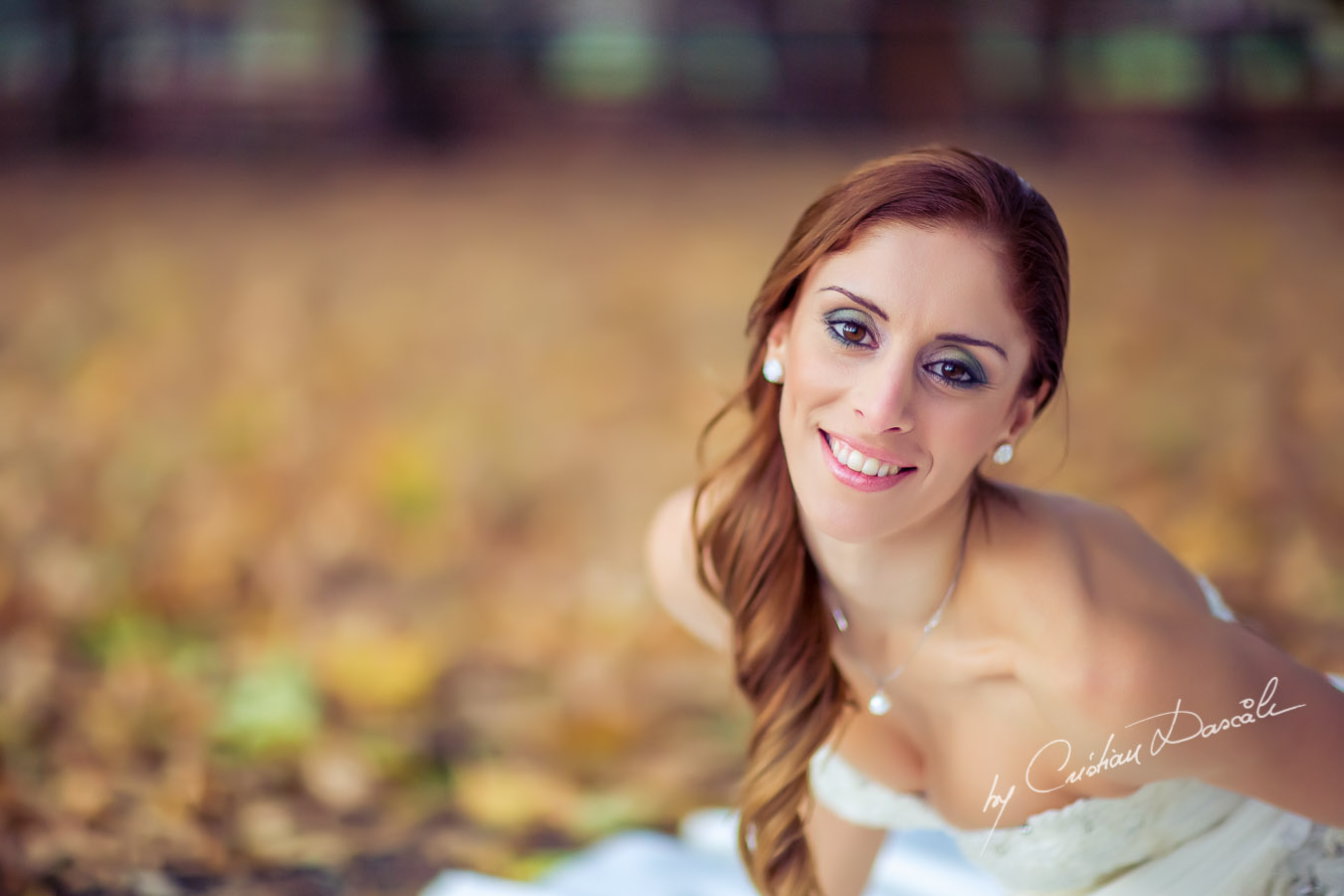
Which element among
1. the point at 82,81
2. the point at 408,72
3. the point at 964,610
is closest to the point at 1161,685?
the point at 964,610

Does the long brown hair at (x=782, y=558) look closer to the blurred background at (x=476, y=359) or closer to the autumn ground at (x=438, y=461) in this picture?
the autumn ground at (x=438, y=461)

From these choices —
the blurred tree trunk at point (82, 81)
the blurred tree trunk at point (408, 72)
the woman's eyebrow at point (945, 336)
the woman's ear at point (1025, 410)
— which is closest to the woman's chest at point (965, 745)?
the woman's ear at point (1025, 410)

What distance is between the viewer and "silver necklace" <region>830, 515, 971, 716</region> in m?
1.26

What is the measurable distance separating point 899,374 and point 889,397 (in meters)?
0.02

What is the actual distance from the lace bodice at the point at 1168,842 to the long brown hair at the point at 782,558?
233 mm

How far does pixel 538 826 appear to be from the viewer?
2.32m

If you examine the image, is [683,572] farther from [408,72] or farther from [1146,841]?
[408,72]

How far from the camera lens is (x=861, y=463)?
1111 mm

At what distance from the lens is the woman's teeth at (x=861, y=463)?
43.6 inches

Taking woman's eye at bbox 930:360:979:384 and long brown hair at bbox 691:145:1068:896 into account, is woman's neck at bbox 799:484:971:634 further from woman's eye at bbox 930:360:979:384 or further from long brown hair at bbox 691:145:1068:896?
woman's eye at bbox 930:360:979:384

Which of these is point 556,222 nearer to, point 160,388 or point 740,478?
point 160,388

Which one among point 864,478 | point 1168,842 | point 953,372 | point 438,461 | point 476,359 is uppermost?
point 953,372

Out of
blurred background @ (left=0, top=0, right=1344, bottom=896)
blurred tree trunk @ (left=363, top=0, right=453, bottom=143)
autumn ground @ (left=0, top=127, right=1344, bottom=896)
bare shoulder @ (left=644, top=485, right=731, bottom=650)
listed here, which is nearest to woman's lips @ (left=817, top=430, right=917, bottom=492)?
bare shoulder @ (left=644, top=485, right=731, bottom=650)

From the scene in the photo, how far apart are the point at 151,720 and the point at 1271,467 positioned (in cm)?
302
